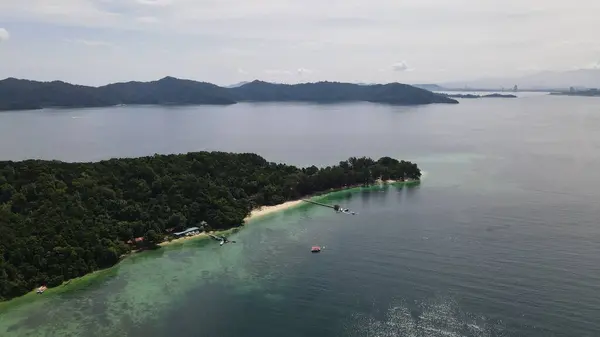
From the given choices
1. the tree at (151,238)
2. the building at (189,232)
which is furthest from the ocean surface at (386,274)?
the building at (189,232)

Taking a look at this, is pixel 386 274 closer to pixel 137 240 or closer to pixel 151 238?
pixel 151 238

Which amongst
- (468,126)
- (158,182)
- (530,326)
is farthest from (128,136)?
(530,326)

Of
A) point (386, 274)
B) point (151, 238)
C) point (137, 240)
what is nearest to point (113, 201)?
point (137, 240)

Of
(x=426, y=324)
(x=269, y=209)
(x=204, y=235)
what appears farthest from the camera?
(x=269, y=209)

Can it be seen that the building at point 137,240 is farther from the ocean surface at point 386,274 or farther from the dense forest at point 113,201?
the ocean surface at point 386,274

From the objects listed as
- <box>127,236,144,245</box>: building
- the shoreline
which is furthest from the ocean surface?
<box>127,236,144,245</box>: building

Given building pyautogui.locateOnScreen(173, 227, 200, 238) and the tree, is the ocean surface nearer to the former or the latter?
the tree

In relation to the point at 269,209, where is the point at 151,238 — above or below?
above
